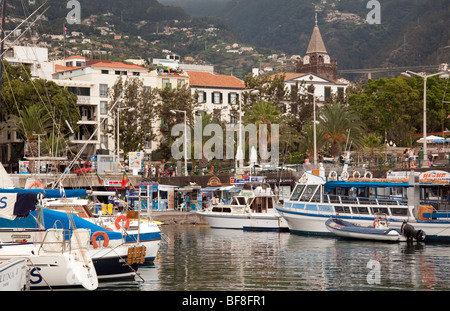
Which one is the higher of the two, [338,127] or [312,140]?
[338,127]

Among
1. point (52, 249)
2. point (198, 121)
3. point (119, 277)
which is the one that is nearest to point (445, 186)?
point (119, 277)

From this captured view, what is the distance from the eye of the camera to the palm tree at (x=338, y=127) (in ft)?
233

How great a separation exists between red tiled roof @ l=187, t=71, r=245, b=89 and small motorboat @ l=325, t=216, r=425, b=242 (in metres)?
62.3

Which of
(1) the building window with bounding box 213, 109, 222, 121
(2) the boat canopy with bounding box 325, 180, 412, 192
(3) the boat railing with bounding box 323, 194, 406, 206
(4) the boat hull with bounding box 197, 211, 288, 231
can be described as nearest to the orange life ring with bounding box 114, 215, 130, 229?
(3) the boat railing with bounding box 323, 194, 406, 206

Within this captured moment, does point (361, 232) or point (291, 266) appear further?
point (361, 232)

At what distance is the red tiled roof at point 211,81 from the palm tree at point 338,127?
35416 mm

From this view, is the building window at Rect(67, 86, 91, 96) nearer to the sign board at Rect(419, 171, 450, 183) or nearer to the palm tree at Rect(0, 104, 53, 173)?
the palm tree at Rect(0, 104, 53, 173)

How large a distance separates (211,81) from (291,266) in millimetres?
77261

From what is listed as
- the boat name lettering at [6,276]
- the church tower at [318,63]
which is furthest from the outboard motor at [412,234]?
the church tower at [318,63]

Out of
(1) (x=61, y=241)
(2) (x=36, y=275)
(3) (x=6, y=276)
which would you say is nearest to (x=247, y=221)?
(1) (x=61, y=241)

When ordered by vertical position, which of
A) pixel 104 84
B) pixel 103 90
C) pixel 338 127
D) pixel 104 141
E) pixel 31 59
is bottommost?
pixel 104 141

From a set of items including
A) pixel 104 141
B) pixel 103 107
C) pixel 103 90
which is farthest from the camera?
pixel 103 90

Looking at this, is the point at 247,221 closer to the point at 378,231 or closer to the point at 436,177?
the point at 378,231

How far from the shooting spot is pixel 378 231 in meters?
43.6
